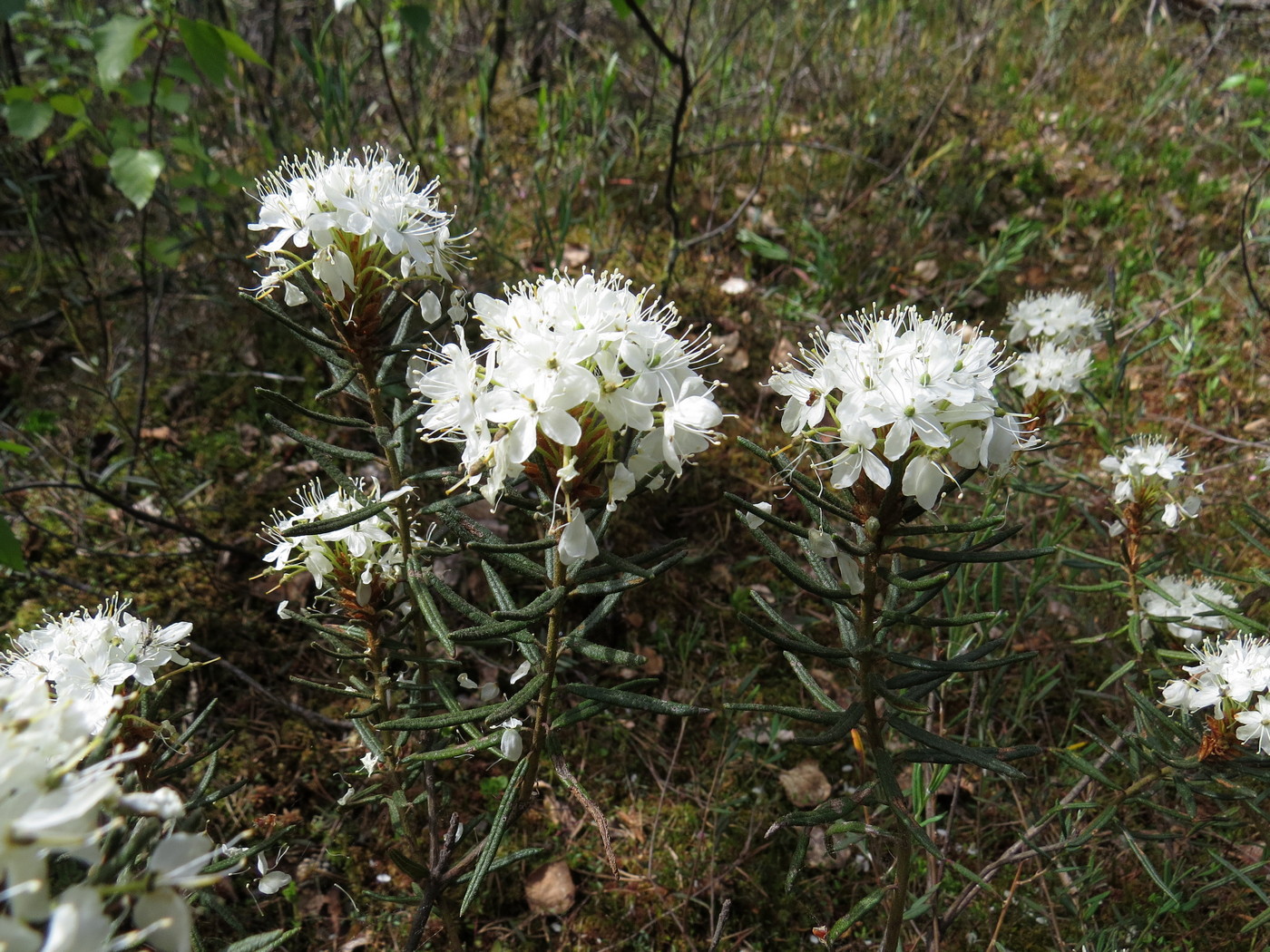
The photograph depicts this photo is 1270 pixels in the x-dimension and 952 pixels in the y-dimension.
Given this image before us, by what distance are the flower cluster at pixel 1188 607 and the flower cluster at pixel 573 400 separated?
5.56 ft

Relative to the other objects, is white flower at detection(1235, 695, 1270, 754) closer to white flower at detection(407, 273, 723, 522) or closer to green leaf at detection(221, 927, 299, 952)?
white flower at detection(407, 273, 723, 522)

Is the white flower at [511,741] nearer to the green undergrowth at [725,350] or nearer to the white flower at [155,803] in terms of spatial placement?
the white flower at [155,803]

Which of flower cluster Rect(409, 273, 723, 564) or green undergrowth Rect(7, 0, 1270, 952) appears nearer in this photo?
flower cluster Rect(409, 273, 723, 564)

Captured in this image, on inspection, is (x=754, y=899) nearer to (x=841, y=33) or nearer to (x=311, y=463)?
(x=311, y=463)

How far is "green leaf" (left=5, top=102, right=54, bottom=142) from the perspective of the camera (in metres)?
2.71

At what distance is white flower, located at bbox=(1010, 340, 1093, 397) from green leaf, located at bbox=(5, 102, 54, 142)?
11.5 feet

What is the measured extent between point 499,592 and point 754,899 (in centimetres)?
130

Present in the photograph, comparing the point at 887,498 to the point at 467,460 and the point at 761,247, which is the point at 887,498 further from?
the point at 761,247

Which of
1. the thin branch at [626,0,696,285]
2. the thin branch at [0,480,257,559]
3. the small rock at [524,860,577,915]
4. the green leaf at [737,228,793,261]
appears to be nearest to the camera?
the small rock at [524,860,577,915]

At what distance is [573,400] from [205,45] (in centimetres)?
199

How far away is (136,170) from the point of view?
249cm

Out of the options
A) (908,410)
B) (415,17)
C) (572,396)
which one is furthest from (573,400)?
(415,17)

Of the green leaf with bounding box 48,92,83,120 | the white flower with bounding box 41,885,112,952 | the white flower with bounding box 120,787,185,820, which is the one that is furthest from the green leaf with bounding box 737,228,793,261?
the white flower with bounding box 41,885,112,952

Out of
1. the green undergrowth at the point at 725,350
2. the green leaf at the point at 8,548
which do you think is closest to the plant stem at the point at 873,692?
the green undergrowth at the point at 725,350
